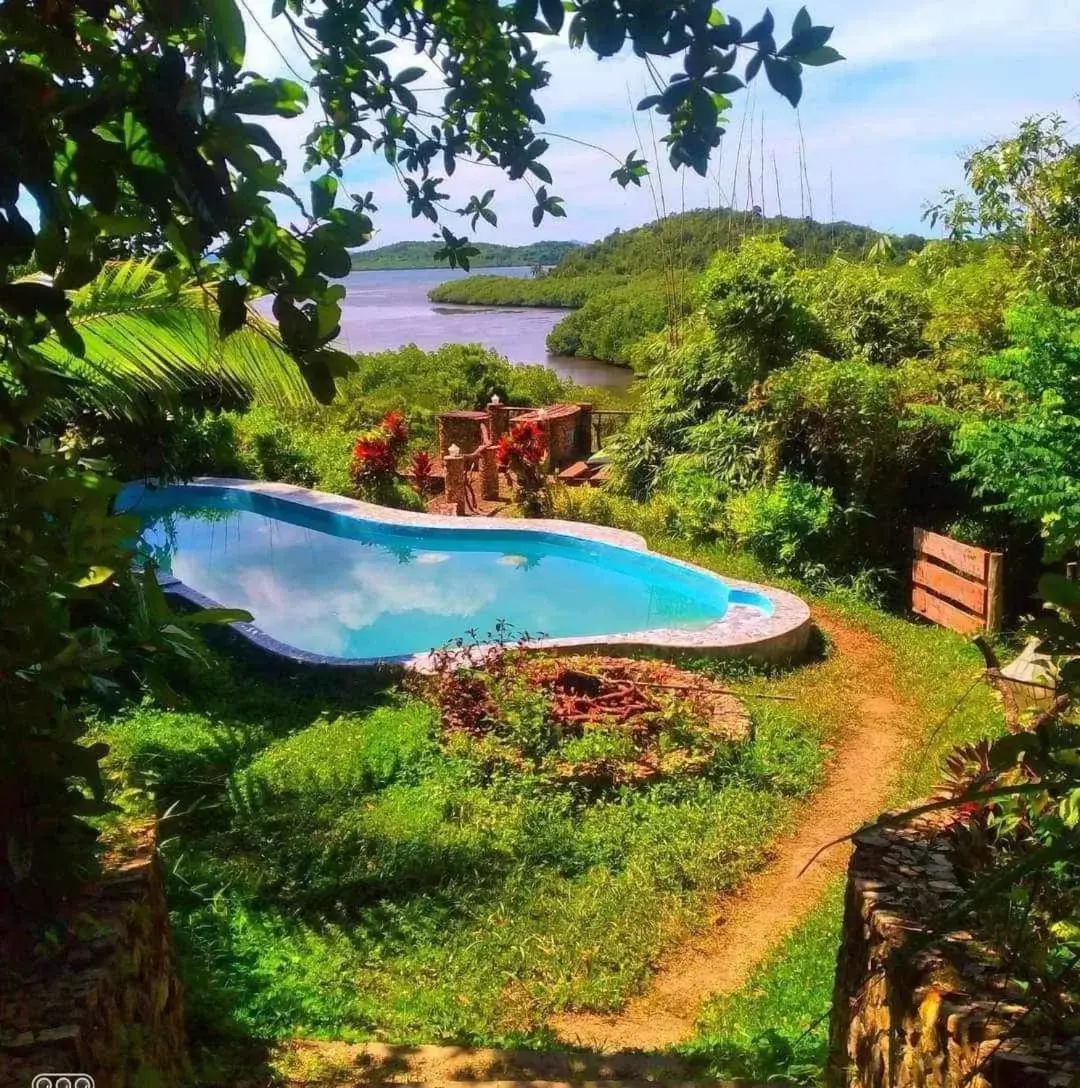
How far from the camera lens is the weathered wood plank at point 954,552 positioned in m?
8.08

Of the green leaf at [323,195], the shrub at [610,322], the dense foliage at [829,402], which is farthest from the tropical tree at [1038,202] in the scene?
the shrub at [610,322]

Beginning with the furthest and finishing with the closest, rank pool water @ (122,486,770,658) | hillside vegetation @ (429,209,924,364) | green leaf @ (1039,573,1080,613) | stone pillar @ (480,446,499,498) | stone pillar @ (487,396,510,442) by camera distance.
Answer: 1. hillside vegetation @ (429,209,924,364)
2. stone pillar @ (487,396,510,442)
3. stone pillar @ (480,446,499,498)
4. pool water @ (122,486,770,658)
5. green leaf @ (1039,573,1080,613)

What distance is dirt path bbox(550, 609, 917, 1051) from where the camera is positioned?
383cm

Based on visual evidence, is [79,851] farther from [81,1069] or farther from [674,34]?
[674,34]

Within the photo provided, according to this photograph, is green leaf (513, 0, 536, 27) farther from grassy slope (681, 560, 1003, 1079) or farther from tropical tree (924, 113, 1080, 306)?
tropical tree (924, 113, 1080, 306)

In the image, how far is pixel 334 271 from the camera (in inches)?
53.1

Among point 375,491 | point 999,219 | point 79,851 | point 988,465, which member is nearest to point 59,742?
point 79,851

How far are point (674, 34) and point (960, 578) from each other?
7603 mm

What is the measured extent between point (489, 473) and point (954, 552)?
6.74 m

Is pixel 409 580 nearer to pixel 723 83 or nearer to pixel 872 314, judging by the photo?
pixel 872 314

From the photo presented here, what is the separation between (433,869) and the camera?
474 centimetres

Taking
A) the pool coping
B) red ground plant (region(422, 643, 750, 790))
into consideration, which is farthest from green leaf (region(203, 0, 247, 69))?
the pool coping

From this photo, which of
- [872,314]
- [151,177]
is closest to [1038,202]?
[872,314]

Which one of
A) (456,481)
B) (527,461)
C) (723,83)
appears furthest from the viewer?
(456,481)
